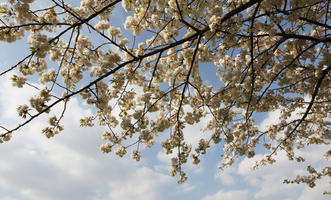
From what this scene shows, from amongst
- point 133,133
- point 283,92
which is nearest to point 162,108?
point 133,133

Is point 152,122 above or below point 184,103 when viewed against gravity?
below

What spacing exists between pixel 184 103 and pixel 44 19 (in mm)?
3329

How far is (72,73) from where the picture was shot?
4.49 metres

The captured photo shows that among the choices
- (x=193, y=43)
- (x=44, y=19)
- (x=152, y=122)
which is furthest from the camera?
(x=152, y=122)

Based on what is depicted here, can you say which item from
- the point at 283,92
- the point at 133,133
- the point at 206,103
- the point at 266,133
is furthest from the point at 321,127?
the point at 133,133

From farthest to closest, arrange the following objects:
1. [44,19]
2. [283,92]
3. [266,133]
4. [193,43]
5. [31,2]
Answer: [266,133]
[283,92]
[193,43]
[44,19]
[31,2]

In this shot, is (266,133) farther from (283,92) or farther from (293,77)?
(293,77)

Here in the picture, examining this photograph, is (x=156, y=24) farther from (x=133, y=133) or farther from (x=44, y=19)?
(x=133, y=133)

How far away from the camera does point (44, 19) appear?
3682 mm

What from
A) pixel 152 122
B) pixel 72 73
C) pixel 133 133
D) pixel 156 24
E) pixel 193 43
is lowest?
pixel 133 133

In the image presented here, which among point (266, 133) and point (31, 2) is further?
point (266, 133)

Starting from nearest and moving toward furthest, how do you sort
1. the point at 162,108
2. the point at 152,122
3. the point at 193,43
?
the point at 193,43
the point at 152,122
the point at 162,108

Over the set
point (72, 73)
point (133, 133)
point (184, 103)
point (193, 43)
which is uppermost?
point (193, 43)

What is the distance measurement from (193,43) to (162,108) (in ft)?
6.29
